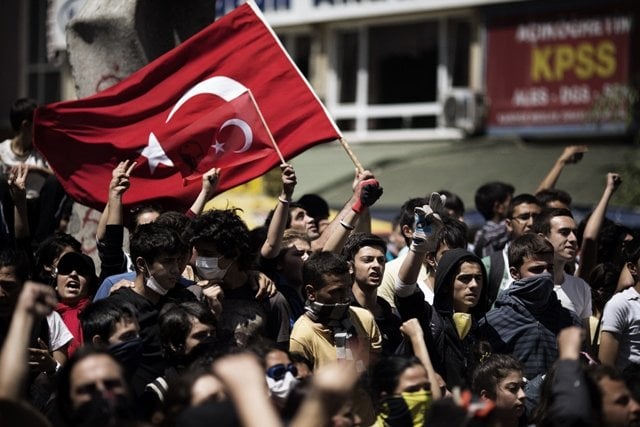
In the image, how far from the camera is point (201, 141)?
322 inches

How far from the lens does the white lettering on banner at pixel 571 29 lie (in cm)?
2019

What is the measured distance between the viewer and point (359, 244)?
7168 millimetres

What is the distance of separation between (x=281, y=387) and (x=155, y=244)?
1396mm

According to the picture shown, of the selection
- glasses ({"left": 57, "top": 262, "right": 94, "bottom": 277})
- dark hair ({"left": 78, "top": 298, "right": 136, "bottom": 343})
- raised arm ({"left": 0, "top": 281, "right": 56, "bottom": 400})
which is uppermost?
raised arm ({"left": 0, "top": 281, "right": 56, "bottom": 400})

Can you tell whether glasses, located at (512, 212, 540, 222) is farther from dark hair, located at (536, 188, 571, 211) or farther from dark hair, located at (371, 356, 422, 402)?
dark hair, located at (371, 356, 422, 402)

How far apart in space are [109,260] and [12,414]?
270 centimetres

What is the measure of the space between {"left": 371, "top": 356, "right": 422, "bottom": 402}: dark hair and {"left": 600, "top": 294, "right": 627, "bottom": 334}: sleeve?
2109 mm

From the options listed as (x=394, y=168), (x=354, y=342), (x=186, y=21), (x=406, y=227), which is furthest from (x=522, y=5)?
(x=354, y=342)

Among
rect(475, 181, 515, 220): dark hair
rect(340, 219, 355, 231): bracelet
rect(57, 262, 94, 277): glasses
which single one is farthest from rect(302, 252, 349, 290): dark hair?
rect(475, 181, 515, 220): dark hair

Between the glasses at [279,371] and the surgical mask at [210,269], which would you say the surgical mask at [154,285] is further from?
the glasses at [279,371]

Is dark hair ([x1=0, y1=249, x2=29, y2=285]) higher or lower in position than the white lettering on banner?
higher

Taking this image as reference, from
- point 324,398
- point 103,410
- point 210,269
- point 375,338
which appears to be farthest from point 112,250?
point 324,398

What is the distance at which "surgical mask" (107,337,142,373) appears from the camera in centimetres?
549

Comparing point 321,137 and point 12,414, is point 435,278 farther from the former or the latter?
point 12,414
